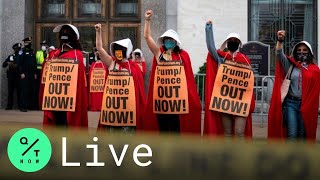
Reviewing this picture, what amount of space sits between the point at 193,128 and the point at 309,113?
5.06ft

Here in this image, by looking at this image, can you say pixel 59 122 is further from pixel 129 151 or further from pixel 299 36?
pixel 299 36

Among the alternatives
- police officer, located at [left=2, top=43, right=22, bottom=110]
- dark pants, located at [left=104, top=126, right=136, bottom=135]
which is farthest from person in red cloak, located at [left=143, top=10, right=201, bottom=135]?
police officer, located at [left=2, top=43, right=22, bottom=110]

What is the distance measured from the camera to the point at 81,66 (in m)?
7.06

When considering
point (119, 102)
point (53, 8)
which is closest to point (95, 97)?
point (53, 8)

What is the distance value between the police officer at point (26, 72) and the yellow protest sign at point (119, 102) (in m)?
7.28

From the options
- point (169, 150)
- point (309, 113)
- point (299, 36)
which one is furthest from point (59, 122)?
point (299, 36)

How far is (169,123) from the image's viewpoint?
720 cm

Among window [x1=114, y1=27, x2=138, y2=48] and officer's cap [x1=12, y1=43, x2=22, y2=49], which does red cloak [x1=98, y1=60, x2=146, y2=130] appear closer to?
officer's cap [x1=12, y1=43, x2=22, y2=49]

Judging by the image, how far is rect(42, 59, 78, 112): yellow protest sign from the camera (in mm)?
6867

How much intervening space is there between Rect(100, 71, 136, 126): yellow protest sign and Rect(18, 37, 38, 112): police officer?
7284 millimetres

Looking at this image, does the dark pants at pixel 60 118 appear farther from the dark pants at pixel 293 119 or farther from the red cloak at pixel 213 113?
the dark pants at pixel 293 119

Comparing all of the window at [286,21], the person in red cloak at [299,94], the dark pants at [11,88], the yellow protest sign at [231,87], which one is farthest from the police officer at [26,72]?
the person in red cloak at [299,94]

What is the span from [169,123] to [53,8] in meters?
9.71

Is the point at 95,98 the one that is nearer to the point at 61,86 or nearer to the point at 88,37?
the point at 88,37
